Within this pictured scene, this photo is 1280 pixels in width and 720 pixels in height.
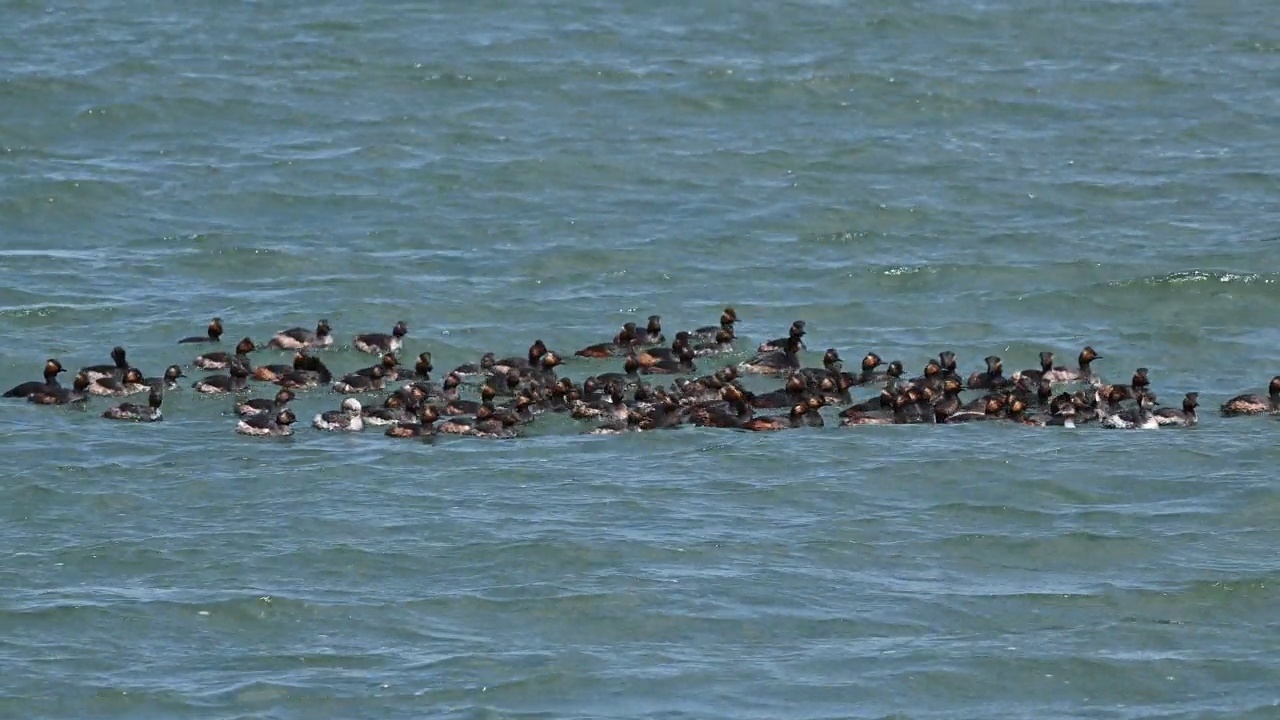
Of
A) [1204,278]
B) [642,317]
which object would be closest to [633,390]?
[642,317]

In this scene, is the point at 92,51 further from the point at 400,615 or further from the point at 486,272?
the point at 400,615

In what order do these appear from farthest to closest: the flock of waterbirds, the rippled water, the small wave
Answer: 1. the small wave
2. the flock of waterbirds
3. the rippled water

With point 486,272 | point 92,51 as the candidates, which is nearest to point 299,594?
point 486,272

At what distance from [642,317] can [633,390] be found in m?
3.49

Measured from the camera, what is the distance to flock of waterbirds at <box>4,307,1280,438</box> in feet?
80.9

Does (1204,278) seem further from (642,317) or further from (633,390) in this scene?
(633,390)

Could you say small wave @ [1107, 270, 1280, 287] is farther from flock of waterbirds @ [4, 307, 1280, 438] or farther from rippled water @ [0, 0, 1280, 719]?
flock of waterbirds @ [4, 307, 1280, 438]

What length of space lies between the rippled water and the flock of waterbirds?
40 centimetres

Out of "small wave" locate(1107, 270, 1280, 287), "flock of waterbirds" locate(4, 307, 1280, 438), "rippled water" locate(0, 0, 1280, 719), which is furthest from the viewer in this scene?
"small wave" locate(1107, 270, 1280, 287)

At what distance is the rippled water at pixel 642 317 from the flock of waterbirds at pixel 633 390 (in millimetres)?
402

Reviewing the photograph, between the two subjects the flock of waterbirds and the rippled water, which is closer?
the rippled water

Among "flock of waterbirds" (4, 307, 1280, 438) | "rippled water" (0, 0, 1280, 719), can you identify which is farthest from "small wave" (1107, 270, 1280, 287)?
"flock of waterbirds" (4, 307, 1280, 438)

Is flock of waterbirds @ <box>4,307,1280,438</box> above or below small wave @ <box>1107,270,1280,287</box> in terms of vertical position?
below

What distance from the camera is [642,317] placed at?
29.5 meters
